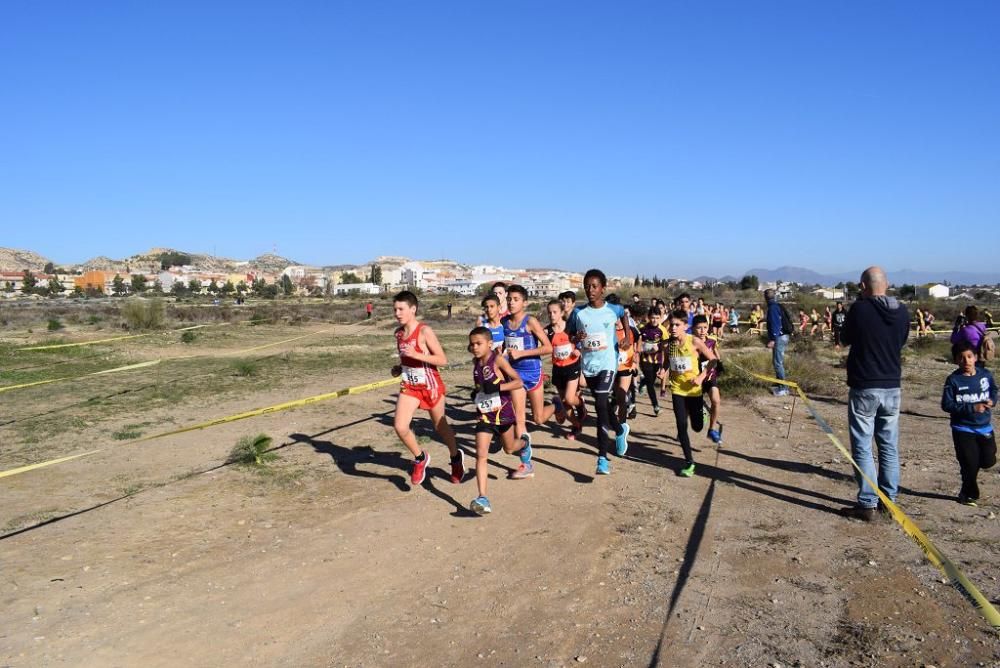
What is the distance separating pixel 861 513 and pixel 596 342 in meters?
3.18

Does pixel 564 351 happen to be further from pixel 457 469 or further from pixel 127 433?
pixel 127 433

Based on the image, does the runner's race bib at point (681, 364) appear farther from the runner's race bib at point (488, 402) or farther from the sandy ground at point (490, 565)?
the runner's race bib at point (488, 402)

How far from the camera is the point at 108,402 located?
13.8 m

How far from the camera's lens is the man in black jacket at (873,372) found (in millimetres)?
6293

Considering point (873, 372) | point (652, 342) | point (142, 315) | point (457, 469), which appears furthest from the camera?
point (142, 315)

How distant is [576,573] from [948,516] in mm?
3515

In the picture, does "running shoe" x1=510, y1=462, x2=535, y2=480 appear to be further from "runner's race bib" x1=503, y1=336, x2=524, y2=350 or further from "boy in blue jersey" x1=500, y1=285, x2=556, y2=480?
"runner's race bib" x1=503, y1=336, x2=524, y2=350

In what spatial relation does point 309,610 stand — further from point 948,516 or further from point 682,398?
point 948,516

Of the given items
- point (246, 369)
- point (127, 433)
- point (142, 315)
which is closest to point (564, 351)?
point (127, 433)

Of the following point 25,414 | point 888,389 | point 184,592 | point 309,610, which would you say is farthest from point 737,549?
point 25,414

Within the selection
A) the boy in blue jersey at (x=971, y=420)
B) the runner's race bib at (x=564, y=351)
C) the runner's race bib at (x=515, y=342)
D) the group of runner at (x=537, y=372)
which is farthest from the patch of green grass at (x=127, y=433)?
the boy in blue jersey at (x=971, y=420)

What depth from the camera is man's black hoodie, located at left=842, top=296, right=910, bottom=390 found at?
6285 millimetres

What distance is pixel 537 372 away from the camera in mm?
8695

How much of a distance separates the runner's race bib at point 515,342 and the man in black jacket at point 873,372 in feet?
A: 11.4
